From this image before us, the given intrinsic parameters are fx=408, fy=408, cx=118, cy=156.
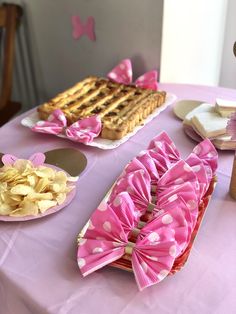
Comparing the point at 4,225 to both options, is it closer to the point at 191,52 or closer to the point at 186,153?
the point at 186,153

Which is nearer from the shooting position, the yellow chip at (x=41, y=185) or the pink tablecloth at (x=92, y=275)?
the pink tablecloth at (x=92, y=275)

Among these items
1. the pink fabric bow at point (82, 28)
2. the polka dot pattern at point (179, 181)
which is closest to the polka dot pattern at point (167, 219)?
the polka dot pattern at point (179, 181)

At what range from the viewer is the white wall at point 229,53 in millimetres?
1562

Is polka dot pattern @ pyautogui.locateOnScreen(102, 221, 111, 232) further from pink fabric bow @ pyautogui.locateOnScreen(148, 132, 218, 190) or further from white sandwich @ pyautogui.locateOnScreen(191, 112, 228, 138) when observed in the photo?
white sandwich @ pyautogui.locateOnScreen(191, 112, 228, 138)

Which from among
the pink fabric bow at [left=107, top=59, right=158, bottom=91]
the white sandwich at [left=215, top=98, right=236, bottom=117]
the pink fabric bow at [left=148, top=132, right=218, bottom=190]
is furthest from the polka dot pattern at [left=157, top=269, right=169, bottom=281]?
the pink fabric bow at [left=107, top=59, right=158, bottom=91]

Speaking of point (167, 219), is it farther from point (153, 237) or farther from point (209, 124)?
point (209, 124)

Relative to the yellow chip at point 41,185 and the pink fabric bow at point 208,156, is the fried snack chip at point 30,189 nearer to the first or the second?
the yellow chip at point 41,185

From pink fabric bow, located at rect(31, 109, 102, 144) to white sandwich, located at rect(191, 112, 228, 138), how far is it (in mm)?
230

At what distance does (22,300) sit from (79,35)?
105 centimetres

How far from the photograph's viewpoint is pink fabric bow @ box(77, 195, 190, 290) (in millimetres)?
577

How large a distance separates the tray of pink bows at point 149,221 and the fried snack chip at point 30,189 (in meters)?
0.09

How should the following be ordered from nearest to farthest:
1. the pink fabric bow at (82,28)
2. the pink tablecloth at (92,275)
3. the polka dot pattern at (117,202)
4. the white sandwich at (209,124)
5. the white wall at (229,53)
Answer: the pink tablecloth at (92,275)
the polka dot pattern at (117,202)
the white sandwich at (209,124)
the pink fabric bow at (82,28)
the white wall at (229,53)

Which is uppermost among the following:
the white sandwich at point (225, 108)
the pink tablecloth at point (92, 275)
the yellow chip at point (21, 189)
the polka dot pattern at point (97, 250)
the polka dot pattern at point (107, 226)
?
the white sandwich at point (225, 108)

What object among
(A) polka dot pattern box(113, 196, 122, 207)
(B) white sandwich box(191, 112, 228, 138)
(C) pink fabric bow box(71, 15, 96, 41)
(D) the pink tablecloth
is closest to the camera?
(D) the pink tablecloth
